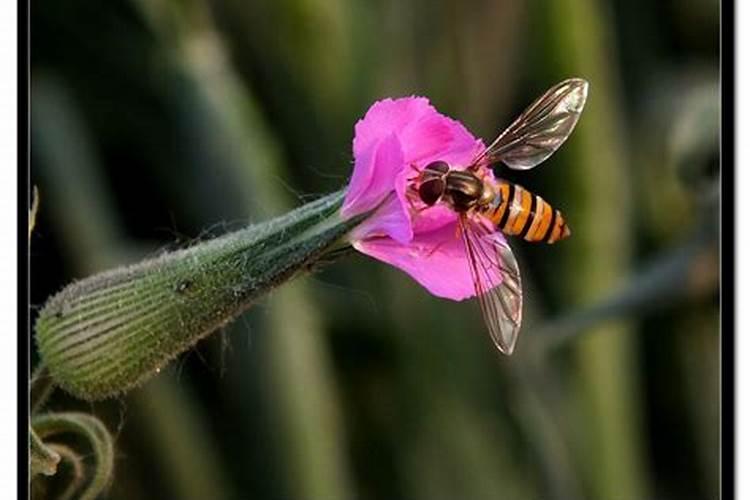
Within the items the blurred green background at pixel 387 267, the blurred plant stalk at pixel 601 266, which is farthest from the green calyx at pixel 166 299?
the blurred plant stalk at pixel 601 266

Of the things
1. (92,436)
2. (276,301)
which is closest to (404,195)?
(92,436)

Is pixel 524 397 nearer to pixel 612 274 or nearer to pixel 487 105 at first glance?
pixel 612 274

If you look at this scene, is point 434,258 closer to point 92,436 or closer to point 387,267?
point 92,436

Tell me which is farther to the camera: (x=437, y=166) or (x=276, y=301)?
(x=276, y=301)

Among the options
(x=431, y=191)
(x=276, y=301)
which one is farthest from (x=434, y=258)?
(x=276, y=301)

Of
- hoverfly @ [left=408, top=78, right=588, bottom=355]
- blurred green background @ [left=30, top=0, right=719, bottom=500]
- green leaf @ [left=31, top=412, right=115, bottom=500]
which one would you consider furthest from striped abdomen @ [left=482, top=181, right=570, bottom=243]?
blurred green background @ [left=30, top=0, right=719, bottom=500]

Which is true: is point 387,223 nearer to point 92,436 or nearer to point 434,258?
point 434,258

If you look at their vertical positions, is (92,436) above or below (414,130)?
below
